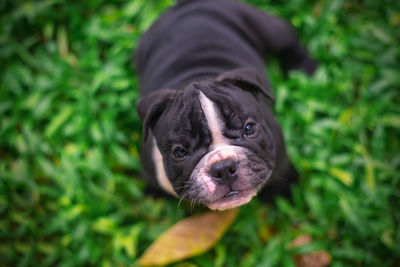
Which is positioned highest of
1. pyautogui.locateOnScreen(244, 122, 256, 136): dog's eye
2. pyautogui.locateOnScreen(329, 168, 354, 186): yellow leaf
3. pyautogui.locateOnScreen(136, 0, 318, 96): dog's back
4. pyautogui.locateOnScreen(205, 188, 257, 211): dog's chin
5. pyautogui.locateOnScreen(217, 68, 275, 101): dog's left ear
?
pyautogui.locateOnScreen(136, 0, 318, 96): dog's back

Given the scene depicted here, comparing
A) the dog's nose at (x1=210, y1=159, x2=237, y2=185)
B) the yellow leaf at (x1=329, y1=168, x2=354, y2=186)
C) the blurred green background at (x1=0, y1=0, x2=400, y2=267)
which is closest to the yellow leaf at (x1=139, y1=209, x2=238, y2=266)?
the blurred green background at (x1=0, y1=0, x2=400, y2=267)

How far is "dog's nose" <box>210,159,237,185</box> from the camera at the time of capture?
2250 mm

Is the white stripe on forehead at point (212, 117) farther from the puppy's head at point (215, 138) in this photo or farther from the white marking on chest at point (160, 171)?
the white marking on chest at point (160, 171)

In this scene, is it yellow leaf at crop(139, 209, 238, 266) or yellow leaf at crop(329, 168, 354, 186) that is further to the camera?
yellow leaf at crop(329, 168, 354, 186)

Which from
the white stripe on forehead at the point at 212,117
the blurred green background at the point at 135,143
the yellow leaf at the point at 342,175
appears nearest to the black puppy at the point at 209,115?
the white stripe on forehead at the point at 212,117

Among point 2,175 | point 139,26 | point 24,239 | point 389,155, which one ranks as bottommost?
point 389,155

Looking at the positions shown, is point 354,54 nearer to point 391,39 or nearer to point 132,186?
point 391,39

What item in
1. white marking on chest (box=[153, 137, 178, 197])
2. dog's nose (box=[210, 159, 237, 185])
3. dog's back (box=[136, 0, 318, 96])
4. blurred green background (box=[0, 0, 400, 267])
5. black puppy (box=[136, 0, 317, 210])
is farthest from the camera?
blurred green background (box=[0, 0, 400, 267])

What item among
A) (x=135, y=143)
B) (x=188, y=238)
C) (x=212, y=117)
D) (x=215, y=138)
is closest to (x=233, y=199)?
(x=215, y=138)

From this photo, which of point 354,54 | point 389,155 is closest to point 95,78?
point 354,54

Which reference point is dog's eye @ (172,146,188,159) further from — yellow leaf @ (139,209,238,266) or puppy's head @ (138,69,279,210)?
yellow leaf @ (139,209,238,266)

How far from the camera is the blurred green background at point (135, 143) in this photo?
328cm

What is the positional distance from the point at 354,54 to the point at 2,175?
3.91 meters

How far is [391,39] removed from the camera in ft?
12.6
